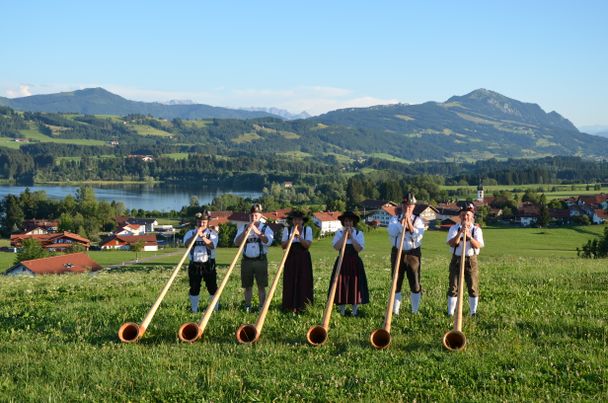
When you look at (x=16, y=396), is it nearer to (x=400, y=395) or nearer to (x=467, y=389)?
(x=400, y=395)

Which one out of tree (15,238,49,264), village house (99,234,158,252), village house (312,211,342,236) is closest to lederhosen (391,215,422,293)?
tree (15,238,49,264)

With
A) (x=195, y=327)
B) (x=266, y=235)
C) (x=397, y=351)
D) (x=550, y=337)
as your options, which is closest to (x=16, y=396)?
(x=195, y=327)

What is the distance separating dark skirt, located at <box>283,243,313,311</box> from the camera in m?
12.2

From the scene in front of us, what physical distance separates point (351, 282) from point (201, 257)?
10.00 feet

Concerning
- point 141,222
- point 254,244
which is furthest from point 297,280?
point 141,222

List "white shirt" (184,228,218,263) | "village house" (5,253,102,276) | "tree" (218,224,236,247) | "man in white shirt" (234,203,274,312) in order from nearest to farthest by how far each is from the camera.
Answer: "man in white shirt" (234,203,274,312) → "white shirt" (184,228,218,263) → "village house" (5,253,102,276) → "tree" (218,224,236,247)

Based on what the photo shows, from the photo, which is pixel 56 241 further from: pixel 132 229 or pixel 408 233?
pixel 408 233

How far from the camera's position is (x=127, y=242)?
256ft

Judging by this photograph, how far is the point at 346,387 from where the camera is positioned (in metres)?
7.90

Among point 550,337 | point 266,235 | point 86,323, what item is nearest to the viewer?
point 550,337

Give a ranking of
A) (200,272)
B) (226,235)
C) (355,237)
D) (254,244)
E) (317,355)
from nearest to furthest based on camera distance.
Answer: (317,355), (355,237), (254,244), (200,272), (226,235)

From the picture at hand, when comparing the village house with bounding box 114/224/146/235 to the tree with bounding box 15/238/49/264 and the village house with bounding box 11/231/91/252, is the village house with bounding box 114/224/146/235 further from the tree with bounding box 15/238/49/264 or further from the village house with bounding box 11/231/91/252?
the tree with bounding box 15/238/49/264

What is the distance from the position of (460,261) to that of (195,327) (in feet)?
15.7

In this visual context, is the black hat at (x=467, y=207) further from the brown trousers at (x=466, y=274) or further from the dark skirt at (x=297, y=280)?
the dark skirt at (x=297, y=280)
